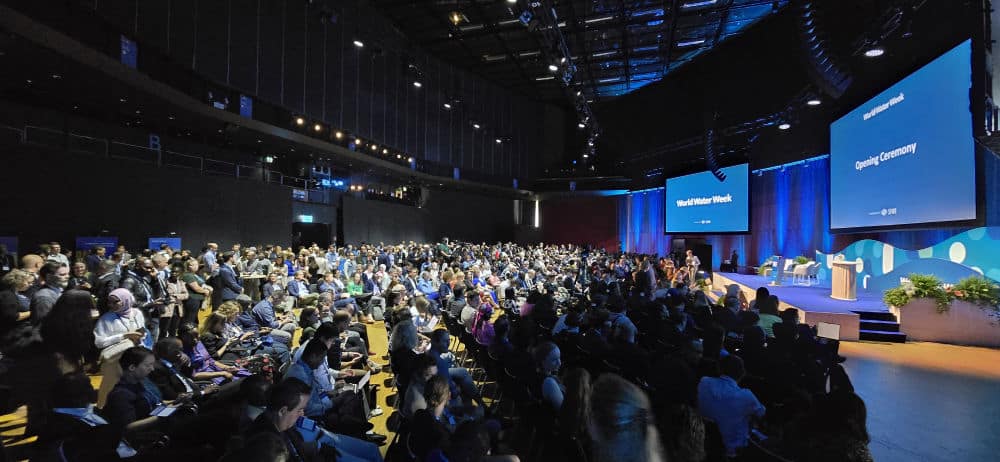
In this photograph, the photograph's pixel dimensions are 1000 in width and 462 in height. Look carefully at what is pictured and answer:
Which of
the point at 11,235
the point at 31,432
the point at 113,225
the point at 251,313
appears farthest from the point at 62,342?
the point at 113,225

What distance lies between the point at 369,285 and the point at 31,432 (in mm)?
6629

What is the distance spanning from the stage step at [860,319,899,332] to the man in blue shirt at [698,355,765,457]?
6358 mm

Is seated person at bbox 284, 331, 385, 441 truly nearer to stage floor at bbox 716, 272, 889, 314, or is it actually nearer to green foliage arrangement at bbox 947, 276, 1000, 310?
stage floor at bbox 716, 272, 889, 314

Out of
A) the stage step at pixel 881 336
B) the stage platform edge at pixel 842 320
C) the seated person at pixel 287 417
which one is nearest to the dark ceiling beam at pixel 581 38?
the stage platform edge at pixel 842 320

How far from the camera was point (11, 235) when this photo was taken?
9.27 m

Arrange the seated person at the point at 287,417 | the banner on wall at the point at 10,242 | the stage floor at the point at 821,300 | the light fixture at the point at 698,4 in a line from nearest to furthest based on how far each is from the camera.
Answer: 1. the seated person at the point at 287,417
2. the stage floor at the point at 821,300
3. the banner on wall at the point at 10,242
4. the light fixture at the point at 698,4

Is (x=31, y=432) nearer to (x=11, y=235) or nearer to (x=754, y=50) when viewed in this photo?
(x=11, y=235)

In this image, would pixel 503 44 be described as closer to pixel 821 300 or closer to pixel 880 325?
pixel 821 300

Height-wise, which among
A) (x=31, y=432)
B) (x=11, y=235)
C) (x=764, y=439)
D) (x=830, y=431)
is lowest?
(x=31, y=432)

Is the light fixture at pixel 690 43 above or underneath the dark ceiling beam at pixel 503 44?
underneath

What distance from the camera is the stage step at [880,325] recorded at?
7.51 metres

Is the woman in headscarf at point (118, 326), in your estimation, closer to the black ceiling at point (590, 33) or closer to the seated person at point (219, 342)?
the seated person at point (219, 342)

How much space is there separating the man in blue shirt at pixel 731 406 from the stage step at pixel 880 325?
6.36 meters

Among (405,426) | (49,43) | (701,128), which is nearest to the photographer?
(405,426)
